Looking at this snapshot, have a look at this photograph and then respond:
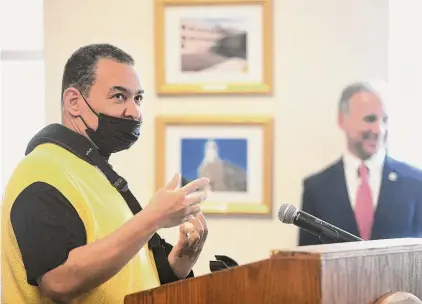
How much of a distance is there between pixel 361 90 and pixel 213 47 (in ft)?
1.87

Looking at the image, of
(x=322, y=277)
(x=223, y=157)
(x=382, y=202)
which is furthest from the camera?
(x=223, y=157)

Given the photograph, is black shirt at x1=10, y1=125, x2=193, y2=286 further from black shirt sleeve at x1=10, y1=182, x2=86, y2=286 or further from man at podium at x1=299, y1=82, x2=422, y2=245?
man at podium at x1=299, y1=82, x2=422, y2=245

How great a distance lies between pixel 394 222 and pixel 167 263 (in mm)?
1152

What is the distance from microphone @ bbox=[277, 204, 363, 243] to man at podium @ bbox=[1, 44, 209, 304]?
0.61 feet

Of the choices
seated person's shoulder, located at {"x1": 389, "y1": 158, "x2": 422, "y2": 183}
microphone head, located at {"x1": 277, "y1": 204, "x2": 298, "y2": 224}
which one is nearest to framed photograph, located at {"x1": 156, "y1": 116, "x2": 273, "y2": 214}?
seated person's shoulder, located at {"x1": 389, "y1": 158, "x2": 422, "y2": 183}

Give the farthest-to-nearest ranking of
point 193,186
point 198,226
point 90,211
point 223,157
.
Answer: point 223,157, point 198,226, point 90,211, point 193,186

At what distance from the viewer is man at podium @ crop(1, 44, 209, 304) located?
4.29 ft

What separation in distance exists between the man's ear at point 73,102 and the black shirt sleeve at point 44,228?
10.2 inches

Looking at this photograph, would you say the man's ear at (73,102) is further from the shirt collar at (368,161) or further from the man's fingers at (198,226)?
the shirt collar at (368,161)

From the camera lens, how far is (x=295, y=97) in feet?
8.40

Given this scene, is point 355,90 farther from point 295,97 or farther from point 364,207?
point 364,207

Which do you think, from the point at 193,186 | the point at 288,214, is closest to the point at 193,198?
the point at 193,186

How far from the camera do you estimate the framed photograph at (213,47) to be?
101 inches

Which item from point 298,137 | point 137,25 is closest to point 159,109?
point 137,25
